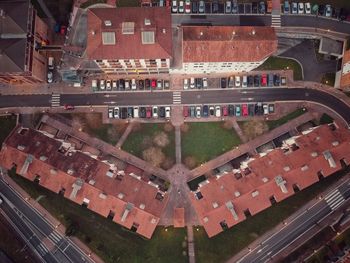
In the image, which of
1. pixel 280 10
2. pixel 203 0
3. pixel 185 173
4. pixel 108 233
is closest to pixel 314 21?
pixel 280 10

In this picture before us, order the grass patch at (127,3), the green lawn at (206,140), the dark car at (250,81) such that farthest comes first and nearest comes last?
the grass patch at (127,3) → the dark car at (250,81) → the green lawn at (206,140)

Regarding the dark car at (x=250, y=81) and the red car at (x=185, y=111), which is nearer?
the red car at (x=185, y=111)

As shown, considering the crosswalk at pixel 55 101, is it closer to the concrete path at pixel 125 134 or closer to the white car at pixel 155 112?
the concrete path at pixel 125 134

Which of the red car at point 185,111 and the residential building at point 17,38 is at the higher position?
the residential building at point 17,38

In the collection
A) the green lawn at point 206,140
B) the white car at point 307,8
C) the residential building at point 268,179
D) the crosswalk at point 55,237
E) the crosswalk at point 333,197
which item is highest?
the white car at point 307,8

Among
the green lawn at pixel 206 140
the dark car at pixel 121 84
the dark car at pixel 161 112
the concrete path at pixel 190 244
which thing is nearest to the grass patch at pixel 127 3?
the dark car at pixel 121 84

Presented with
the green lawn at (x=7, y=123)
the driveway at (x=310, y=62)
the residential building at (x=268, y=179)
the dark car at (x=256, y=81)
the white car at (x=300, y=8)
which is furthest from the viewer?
the driveway at (x=310, y=62)

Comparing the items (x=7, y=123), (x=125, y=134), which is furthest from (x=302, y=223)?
(x=7, y=123)
